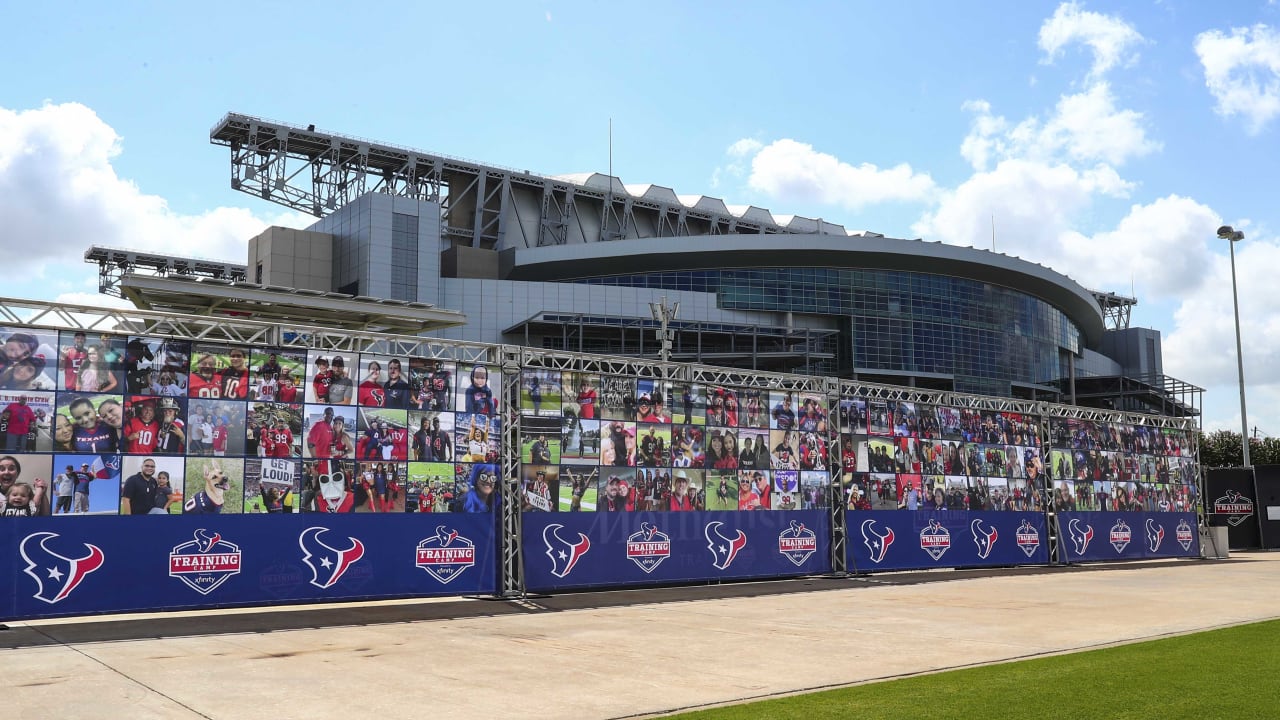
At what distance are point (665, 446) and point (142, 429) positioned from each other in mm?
12332

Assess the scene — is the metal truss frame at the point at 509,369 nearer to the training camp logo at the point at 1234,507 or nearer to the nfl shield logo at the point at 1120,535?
the nfl shield logo at the point at 1120,535

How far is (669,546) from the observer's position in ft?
85.6

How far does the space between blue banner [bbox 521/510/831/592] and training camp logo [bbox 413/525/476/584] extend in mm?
1464

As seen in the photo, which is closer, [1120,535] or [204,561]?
[204,561]

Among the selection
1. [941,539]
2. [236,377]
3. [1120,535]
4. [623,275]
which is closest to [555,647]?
[236,377]

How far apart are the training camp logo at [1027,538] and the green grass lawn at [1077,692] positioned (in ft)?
73.3

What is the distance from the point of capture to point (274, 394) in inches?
802

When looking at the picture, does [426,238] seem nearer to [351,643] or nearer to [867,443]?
[867,443]

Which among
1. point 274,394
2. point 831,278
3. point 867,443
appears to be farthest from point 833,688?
point 831,278

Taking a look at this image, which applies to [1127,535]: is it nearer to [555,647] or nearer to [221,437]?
[555,647]

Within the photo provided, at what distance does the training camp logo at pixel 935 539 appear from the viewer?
31922mm

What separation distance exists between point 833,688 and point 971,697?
5.14 ft

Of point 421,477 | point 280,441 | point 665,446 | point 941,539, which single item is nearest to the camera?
point 280,441

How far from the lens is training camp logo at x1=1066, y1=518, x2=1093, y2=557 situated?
120ft
